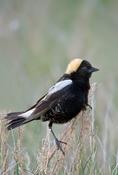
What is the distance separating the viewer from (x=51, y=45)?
907 cm

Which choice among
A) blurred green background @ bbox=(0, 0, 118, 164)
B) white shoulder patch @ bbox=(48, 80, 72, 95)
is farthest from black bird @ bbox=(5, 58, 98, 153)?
blurred green background @ bbox=(0, 0, 118, 164)

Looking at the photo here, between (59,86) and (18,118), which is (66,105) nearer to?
(59,86)

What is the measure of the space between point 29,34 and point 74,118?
12.9ft

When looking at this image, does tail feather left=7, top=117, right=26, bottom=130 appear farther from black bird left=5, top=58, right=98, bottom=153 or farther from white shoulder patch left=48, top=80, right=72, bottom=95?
white shoulder patch left=48, top=80, right=72, bottom=95

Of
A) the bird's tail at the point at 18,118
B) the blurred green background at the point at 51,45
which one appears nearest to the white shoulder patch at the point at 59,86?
the bird's tail at the point at 18,118

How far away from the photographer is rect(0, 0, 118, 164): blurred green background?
25.2ft

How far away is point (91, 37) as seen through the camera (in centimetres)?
934

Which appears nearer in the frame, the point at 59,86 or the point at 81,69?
the point at 59,86

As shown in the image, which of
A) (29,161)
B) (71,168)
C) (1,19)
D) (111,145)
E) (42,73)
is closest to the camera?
(71,168)

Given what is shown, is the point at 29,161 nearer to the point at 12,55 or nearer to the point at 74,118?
the point at 74,118

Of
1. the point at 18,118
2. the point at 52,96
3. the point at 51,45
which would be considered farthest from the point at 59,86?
the point at 51,45

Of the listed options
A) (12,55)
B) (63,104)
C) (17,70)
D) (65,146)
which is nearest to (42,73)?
(17,70)

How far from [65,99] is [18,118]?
0.98ft

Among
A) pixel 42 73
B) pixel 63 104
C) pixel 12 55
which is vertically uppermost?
pixel 12 55
